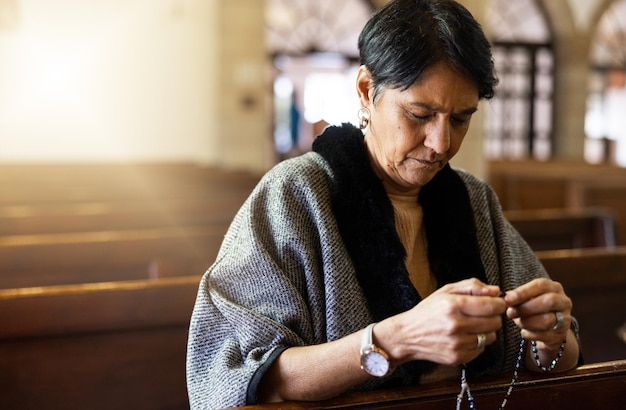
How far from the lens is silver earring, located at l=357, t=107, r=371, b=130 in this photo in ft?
4.55

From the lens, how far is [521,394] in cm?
122

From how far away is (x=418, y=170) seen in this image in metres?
1.33

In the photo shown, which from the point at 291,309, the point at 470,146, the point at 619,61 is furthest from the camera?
the point at 619,61

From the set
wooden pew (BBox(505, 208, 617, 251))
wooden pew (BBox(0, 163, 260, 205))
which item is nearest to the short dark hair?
wooden pew (BBox(505, 208, 617, 251))

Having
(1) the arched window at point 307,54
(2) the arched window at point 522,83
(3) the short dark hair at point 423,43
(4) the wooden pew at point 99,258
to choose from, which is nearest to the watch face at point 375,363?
(3) the short dark hair at point 423,43

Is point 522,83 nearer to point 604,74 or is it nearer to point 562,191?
point 604,74

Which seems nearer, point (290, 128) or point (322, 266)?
point (322, 266)

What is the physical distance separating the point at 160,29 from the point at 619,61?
7.74 meters

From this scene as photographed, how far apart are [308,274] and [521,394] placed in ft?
1.33

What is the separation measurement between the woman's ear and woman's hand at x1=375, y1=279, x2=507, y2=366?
43 centimetres

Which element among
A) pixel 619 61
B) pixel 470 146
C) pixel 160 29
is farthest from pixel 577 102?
pixel 470 146

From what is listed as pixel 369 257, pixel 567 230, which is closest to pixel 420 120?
pixel 369 257

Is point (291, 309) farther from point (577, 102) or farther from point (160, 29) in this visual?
point (577, 102)

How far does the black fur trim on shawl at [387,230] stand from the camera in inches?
51.6
